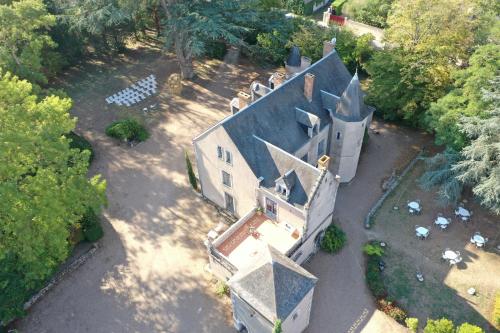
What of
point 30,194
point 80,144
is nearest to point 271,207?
point 30,194

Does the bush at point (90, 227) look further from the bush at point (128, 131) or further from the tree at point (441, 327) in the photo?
the tree at point (441, 327)

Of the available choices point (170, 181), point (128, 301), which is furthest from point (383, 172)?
point (128, 301)

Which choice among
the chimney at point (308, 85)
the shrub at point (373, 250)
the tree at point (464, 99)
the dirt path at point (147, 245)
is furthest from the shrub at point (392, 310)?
the chimney at point (308, 85)

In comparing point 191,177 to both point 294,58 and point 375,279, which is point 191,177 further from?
point 294,58

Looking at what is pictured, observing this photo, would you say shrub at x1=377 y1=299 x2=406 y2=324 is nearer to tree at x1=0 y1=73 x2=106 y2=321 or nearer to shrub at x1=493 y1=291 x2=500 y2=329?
shrub at x1=493 y1=291 x2=500 y2=329

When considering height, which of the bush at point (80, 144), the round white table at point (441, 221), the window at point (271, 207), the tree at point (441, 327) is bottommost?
the round white table at point (441, 221)

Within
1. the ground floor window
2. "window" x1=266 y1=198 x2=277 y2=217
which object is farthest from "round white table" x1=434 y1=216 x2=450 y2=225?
the ground floor window
